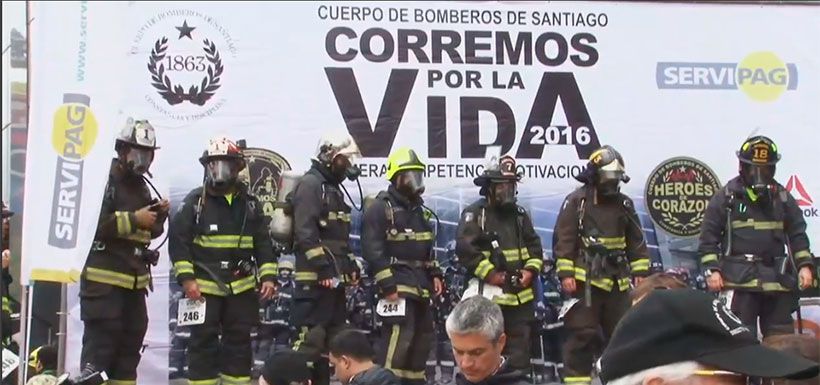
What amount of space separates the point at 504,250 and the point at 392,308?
1044 millimetres

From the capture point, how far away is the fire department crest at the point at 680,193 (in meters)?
8.95

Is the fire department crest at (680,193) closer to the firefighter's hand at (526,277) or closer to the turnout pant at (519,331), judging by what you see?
the firefighter's hand at (526,277)

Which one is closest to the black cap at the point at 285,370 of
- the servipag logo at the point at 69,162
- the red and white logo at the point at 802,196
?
the servipag logo at the point at 69,162

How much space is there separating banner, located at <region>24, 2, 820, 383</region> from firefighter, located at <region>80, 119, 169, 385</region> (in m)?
0.65

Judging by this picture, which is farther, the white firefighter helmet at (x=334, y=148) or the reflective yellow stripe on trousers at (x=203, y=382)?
the white firefighter helmet at (x=334, y=148)

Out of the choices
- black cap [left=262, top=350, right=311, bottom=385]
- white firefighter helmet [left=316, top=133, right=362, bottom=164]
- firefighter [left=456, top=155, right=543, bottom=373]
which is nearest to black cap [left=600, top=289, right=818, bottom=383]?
black cap [left=262, top=350, right=311, bottom=385]

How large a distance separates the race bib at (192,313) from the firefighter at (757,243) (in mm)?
3941

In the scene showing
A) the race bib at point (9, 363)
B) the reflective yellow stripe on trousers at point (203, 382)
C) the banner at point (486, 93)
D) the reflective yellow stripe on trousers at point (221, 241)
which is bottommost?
the reflective yellow stripe on trousers at point (203, 382)

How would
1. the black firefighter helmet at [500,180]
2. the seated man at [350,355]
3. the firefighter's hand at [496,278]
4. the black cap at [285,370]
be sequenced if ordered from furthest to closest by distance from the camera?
the black firefighter helmet at [500,180] → the firefighter's hand at [496,278] → the seated man at [350,355] → the black cap at [285,370]

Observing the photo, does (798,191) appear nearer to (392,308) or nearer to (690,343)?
(392,308)

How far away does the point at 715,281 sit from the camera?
845 centimetres

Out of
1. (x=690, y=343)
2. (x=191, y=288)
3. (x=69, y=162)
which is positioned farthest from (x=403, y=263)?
(x=690, y=343)

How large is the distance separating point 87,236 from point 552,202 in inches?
161

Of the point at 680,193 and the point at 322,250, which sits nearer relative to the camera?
the point at 322,250
